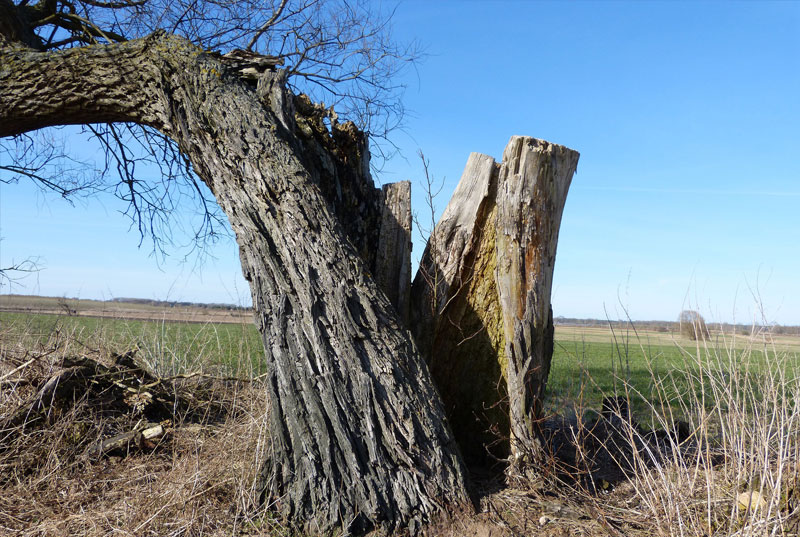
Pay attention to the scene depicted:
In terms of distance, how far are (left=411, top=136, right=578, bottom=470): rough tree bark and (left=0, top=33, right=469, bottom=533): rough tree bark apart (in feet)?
2.31

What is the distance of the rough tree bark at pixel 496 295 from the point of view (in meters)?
3.67

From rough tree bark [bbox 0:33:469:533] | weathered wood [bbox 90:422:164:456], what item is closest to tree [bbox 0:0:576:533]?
rough tree bark [bbox 0:33:469:533]

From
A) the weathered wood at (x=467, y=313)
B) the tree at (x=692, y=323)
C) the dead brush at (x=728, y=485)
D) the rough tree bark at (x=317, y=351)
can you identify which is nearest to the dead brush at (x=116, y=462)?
the rough tree bark at (x=317, y=351)

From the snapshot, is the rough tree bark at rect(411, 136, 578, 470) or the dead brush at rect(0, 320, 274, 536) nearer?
the dead brush at rect(0, 320, 274, 536)

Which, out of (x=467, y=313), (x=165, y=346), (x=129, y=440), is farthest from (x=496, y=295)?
(x=165, y=346)

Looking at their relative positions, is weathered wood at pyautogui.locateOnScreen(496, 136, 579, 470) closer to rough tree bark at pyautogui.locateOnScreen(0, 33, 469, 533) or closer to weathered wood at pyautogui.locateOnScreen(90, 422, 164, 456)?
rough tree bark at pyautogui.locateOnScreen(0, 33, 469, 533)

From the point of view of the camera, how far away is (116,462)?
4285mm

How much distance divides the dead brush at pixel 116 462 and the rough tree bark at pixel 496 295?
1.44 metres

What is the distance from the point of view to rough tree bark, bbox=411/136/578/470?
3.67 metres

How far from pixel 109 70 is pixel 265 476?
10.4 feet

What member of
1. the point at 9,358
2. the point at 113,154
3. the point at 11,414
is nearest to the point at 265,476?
the point at 11,414

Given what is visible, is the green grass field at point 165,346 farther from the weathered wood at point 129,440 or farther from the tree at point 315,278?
the tree at point 315,278

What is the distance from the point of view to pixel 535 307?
3.69 m

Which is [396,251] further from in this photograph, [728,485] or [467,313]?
[728,485]
